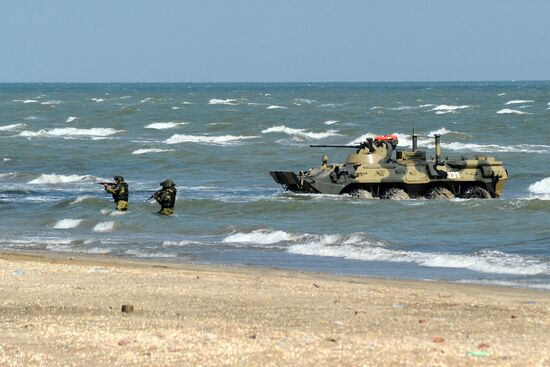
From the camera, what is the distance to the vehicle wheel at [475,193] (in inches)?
1107

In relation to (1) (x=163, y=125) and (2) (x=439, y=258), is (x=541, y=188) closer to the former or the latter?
(2) (x=439, y=258)

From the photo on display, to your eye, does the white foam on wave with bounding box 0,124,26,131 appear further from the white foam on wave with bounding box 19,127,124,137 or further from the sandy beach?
the sandy beach

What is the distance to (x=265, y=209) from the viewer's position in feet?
89.4

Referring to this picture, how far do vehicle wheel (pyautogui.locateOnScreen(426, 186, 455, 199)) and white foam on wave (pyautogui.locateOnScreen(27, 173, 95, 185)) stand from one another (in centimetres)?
1216

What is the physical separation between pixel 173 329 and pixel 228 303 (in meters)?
1.85

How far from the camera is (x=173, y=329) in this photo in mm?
11211

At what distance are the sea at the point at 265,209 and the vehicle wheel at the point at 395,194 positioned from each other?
58 cm

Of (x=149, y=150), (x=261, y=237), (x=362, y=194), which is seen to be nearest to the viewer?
(x=261, y=237)

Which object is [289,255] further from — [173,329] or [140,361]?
[140,361]

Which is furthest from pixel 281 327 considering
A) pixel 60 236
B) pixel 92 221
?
pixel 92 221

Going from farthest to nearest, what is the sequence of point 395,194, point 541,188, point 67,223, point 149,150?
point 149,150 → point 541,188 → point 395,194 → point 67,223

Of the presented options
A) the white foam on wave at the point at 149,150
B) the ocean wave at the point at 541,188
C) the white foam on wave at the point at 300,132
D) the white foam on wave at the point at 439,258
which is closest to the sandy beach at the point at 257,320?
the white foam on wave at the point at 439,258

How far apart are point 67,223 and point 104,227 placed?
1151 millimetres

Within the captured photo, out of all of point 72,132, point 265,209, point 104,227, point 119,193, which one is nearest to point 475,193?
point 265,209
